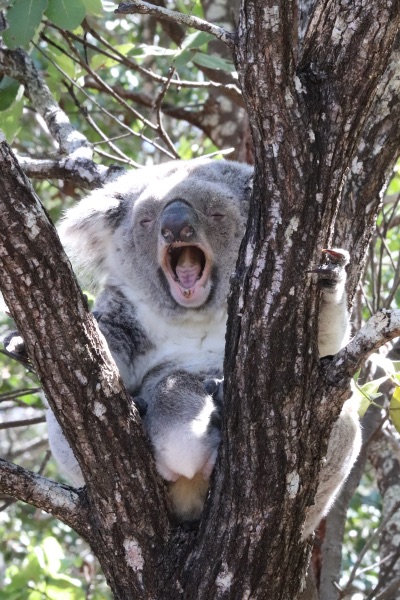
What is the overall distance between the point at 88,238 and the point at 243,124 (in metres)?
1.70

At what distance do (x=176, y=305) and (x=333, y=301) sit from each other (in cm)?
83

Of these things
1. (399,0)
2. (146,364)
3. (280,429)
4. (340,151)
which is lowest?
(146,364)

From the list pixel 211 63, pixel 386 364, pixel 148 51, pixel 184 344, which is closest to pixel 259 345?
pixel 386 364

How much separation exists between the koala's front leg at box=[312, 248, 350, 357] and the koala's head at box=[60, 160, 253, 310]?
580mm

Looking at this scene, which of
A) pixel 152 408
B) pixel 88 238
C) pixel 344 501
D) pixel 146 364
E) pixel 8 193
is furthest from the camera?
pixel 344 501

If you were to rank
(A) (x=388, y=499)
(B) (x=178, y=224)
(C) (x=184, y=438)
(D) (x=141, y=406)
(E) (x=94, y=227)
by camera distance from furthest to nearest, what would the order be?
(A) (x=388, y=499) → (E) (x=94, y=227) → (B) (x=178, y=224) → (D) (x=141, y=406) → (C) (x=184, y=438)

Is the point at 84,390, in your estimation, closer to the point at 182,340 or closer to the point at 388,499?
the point at 182,340

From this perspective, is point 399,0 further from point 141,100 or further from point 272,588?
point 141,100

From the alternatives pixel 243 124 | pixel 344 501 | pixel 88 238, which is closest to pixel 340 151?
pixel 88 238

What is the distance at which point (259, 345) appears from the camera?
1.98 m

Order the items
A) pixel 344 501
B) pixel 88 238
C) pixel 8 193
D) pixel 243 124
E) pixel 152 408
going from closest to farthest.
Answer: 1. pixel 8 193
2. pixel 152 408
3. pixel 88 238
4. pixel 344 501
5. pixel 243 124

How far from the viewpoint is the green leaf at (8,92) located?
3.50 meters

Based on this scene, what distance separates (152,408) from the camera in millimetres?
2477

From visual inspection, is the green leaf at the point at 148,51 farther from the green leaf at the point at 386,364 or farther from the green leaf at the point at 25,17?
the green leaf at the point at 386,364
